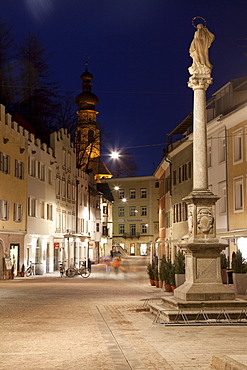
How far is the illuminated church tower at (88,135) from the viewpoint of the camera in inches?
2591

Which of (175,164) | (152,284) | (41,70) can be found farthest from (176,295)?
(41,70)

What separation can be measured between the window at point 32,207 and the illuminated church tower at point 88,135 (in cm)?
1949

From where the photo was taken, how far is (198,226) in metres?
15.8

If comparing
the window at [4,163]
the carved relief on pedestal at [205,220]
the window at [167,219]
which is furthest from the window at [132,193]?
the carved relief on pedestal at [205,220]

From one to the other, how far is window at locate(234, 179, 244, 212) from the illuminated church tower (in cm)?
2991

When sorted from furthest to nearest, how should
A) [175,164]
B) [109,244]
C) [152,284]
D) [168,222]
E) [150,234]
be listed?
[150,234], [109,244], [168,222], [175,164], [152,284]

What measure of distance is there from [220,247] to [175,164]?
116ft

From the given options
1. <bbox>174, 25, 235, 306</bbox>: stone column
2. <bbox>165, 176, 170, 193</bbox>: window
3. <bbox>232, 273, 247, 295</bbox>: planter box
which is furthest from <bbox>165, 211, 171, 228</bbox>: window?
<bbox>174, 25, 235, 306</bbox>: stone column

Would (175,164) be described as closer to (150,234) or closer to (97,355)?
(97,355)

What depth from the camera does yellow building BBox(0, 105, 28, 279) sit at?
38562 millimetres

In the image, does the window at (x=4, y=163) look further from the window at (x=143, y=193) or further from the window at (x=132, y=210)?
the window at (x=132, y=210)

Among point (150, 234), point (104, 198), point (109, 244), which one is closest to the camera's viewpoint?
point (104, 198)

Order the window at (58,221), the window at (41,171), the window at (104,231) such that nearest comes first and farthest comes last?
the window at (41,171) < the window at (58,221) < the window at (104,231)

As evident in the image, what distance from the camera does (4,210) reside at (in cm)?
3884
